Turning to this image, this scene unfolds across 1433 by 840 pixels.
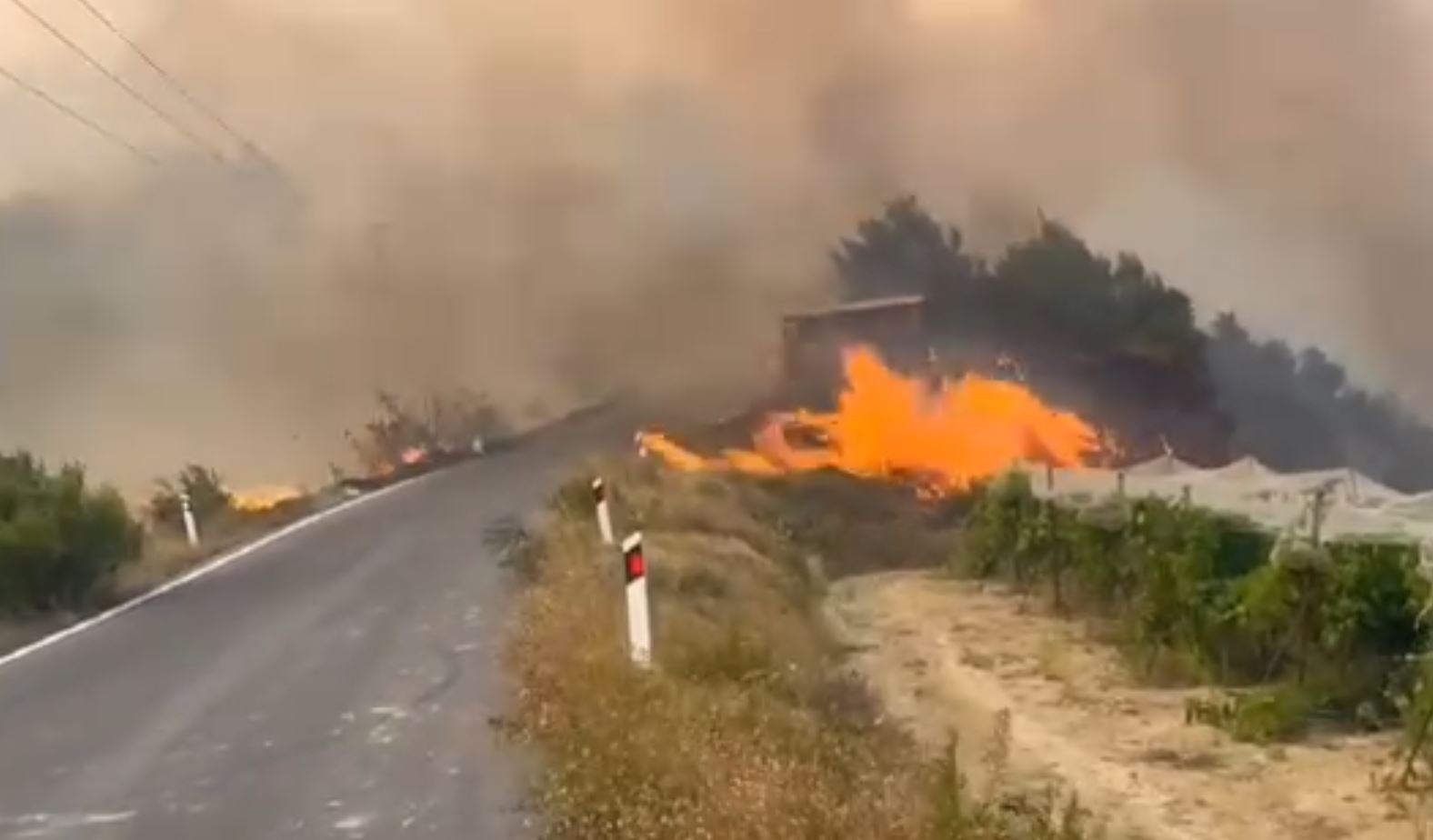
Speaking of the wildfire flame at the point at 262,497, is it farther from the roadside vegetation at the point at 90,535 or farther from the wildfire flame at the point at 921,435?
the wildfire flame at the point at 921,435

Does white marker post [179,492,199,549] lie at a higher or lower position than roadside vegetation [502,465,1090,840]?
higher

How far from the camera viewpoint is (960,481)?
3100cm

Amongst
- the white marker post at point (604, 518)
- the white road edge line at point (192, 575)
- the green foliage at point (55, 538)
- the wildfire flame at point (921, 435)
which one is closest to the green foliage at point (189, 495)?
the white road edge line at point (192, 575)

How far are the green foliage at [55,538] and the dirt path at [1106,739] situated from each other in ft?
24.7

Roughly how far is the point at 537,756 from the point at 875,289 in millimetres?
31026

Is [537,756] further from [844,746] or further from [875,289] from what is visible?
[875,289]

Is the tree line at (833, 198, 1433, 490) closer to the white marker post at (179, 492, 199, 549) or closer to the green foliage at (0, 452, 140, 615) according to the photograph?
the white marker post at (179, 492, 199, 549)

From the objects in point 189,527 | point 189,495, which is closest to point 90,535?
point 189,527

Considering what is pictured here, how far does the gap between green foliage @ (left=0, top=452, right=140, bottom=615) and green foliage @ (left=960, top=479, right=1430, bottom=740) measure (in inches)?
394

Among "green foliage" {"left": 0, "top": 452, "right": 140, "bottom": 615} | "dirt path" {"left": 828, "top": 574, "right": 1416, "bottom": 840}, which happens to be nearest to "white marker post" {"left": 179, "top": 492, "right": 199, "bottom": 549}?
"green foliage" {"left": 0, "top": 452, "right": 140, "bottom": 615}

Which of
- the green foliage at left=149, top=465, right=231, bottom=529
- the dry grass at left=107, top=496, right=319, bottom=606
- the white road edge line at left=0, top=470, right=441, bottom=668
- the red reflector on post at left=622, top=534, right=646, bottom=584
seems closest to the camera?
the red reflector on post at left=622, top=534, right=646, bottom=584

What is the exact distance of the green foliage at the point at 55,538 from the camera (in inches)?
731

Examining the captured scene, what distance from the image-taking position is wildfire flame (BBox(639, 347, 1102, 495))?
1201 inches

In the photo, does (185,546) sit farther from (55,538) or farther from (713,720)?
(713,720)
